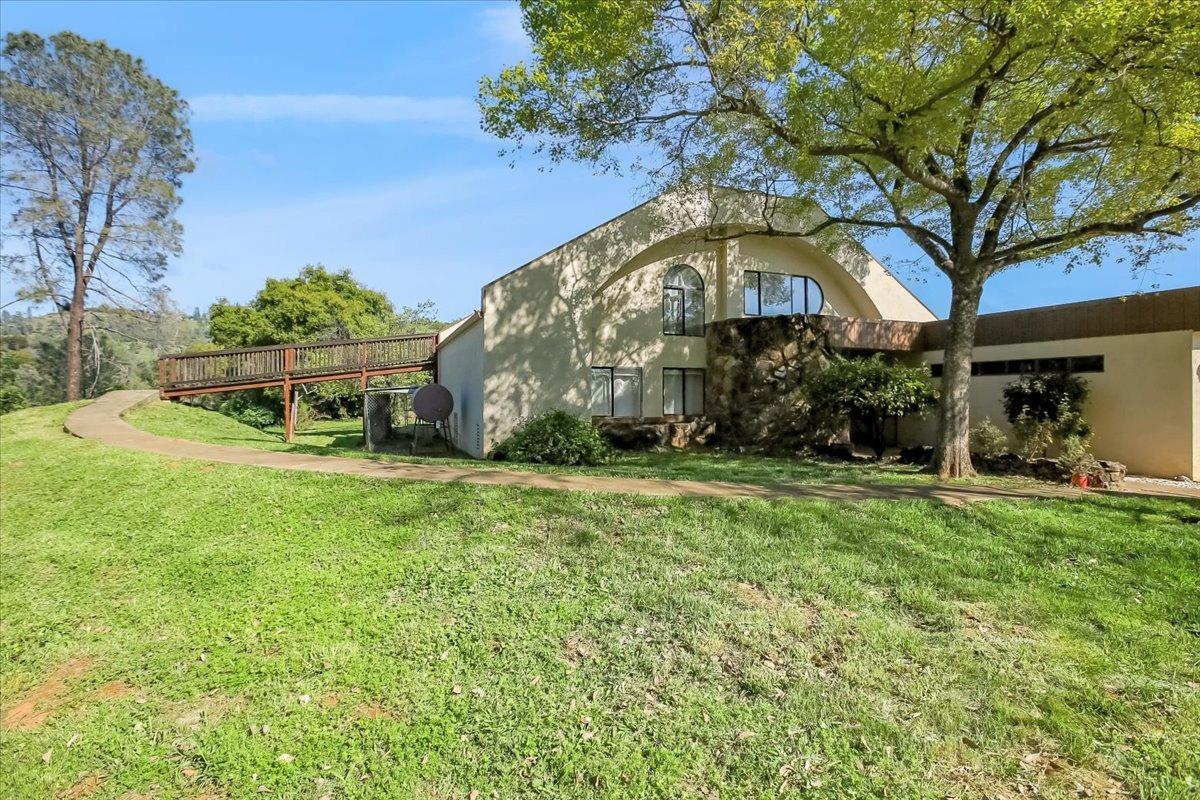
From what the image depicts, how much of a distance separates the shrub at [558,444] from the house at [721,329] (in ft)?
6.86

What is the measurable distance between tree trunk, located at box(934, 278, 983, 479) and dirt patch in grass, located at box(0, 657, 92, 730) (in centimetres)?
1218

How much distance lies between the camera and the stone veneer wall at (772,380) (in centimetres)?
1570

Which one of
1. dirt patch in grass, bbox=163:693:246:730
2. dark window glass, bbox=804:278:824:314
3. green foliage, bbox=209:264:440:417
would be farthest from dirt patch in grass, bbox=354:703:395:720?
green foliage, bbox=209:264:440:417

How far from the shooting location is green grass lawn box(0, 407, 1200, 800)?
304cm

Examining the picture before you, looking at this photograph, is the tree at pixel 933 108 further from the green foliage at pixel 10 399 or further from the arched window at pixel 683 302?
the green foliage at pixel 10 399

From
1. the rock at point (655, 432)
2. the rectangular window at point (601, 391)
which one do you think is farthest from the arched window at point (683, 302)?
the rock at point (655, 432)

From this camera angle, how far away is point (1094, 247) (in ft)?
38.1

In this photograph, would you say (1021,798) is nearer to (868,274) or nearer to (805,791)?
(805,791)

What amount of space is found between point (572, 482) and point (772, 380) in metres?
10.1

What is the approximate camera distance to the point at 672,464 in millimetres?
12500

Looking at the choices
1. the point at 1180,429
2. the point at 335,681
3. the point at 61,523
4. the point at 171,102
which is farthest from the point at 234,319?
the point at 1180,429

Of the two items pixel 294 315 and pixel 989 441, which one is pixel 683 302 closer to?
pixel 989 441

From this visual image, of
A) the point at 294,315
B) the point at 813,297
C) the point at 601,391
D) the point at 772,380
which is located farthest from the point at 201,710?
the point at 294,315

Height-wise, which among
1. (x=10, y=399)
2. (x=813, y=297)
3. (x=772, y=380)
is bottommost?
(x=10, y=399)
